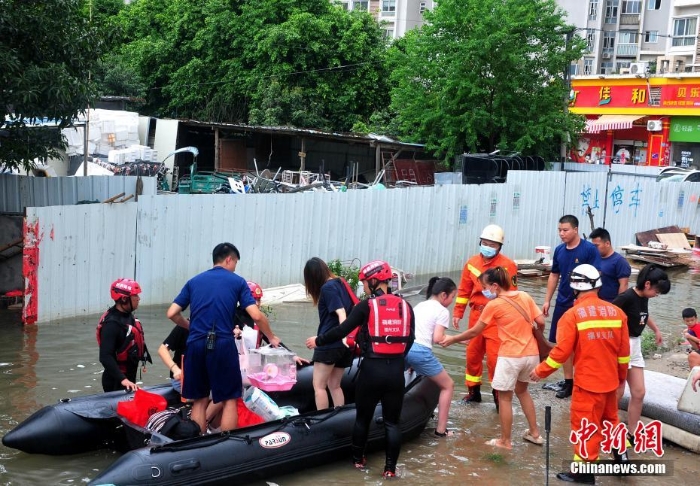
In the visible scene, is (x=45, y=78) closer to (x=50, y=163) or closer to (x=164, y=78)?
(x=50, y=163)

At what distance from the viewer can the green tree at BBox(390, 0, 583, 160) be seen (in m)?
27.0

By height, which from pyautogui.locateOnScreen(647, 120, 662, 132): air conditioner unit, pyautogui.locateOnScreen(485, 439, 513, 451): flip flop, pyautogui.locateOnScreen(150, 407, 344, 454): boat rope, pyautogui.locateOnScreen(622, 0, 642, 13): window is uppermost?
pyautogui.locateOnScreen(622, 0, 642, 13): window

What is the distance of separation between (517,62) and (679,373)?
1887 centimetres

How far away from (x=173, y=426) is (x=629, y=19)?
53.3m

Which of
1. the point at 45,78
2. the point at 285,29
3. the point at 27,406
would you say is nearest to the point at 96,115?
the point at 285,29

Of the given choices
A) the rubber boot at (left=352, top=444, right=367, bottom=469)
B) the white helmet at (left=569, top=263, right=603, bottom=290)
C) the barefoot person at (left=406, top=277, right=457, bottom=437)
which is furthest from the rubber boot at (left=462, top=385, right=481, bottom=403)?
the white helmet at (left=569, top=263, right=603, bottom=290)

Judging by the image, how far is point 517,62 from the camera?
26922 millimetres

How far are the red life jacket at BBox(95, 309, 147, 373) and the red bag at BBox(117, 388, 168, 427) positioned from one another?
47 cm

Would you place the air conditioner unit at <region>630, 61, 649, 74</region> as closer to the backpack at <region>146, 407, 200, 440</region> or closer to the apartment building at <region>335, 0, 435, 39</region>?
the apartment building at <region>335, 0, 435, 39</region>

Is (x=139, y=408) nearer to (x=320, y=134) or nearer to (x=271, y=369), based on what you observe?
(x=271, y=369)

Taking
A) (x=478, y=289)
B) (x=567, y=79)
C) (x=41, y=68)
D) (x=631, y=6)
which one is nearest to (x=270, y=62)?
(x=567, y=79)

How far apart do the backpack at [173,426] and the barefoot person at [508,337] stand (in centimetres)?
225

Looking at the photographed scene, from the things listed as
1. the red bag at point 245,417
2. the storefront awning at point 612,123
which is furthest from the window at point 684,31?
the red bag at point 245,417

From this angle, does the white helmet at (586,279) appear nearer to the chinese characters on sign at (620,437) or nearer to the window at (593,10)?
the chinese characters on sign at (620,437)
